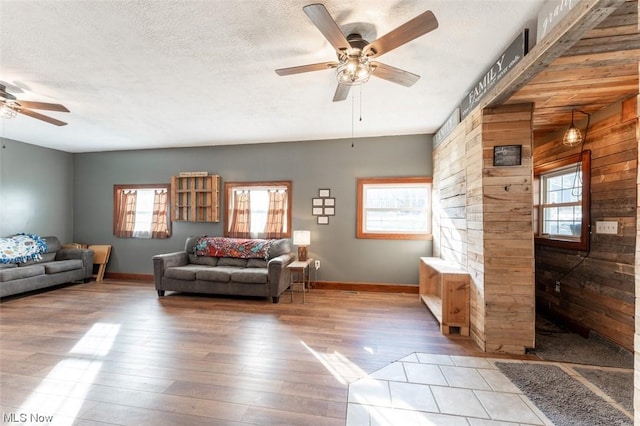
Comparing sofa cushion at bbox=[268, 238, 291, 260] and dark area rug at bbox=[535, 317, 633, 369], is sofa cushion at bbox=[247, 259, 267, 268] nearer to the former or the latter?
sofa cushion at bbox=[268, 238, 291, 260]

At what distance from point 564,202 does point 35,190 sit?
8.78 m

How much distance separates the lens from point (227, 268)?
14.5 ft

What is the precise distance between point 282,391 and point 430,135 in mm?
4321

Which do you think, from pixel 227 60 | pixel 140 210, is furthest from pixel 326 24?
pixel 140 210

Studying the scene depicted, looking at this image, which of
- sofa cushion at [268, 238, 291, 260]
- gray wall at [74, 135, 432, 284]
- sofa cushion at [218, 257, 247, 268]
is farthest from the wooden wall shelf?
sofa cushion at [268, 238, 291, 260]

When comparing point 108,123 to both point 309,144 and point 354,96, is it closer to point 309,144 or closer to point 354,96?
point 309,144

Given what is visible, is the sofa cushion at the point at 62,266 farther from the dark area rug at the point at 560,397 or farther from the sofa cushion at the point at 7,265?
the dark area rug at the point at 560,397

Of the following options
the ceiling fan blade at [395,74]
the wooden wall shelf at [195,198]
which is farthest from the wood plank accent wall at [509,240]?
the wooden wall shelf at [195,198]

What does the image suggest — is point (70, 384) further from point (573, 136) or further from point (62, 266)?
point (573, 136)

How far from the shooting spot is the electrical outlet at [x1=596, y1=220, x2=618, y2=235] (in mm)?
2626

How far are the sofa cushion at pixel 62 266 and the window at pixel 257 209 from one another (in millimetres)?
2743

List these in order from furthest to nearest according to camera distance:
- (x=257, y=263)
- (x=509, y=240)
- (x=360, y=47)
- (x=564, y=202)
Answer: (x=257, y=263) → (x=564, y=202) → (x=509, y=240) → (x=360, y=47)

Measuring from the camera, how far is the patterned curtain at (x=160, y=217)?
5.48 meters

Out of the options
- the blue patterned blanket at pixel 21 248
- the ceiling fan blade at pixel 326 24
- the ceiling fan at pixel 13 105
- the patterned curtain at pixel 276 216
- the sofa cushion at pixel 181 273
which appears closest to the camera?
the ceiling fan blade at pixel 326 24
